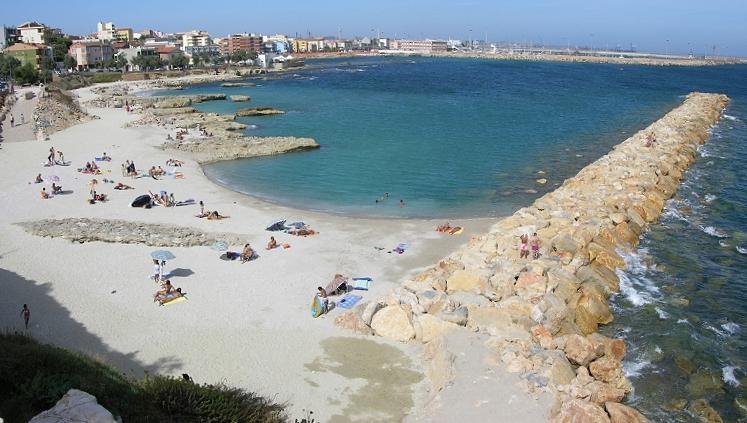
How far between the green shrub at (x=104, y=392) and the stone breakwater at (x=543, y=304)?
4887 mm

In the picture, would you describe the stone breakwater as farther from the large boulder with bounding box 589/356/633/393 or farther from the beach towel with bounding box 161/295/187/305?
the beach towel with bounding box 161/295/187/305

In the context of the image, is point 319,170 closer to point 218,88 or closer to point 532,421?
point 532,421

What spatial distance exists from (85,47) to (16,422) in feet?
475

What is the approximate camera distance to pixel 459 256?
70.7ft

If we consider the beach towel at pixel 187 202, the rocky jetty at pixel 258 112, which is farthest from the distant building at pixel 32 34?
the beach towel at pixel 187 202

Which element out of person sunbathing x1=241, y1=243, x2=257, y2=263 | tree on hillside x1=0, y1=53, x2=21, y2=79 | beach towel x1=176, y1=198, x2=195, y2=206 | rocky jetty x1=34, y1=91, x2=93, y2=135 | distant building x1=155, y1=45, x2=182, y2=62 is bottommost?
person sunbathing x1=241, y1=243, x2=257, y2=263

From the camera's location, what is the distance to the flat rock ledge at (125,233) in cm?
2391

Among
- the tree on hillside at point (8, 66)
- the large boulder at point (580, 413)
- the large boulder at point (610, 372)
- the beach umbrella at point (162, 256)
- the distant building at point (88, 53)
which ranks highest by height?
the distant building at point (88, 53)

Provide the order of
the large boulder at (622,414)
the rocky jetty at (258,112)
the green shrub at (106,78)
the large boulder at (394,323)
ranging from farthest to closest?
1. the green shrub at (106,78)
2. the rocky jetty at (258,112)
3. the large boulder at (394,323)
4. the large boulder at (622,414)

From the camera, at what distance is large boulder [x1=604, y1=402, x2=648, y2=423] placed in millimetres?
12641

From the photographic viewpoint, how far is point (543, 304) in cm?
1730

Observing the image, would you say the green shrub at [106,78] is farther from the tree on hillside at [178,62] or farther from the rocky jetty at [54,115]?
the rocky jetty at [54,115]

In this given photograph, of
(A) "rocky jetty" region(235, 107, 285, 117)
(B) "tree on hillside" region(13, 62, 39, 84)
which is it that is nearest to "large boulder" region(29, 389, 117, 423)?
(A) "rocky jetty" region(235, 107, 285, 117)

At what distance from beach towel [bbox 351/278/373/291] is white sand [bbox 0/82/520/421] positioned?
33cm
